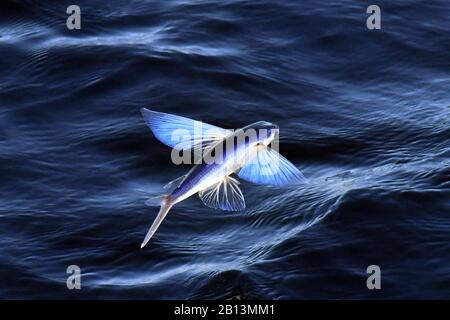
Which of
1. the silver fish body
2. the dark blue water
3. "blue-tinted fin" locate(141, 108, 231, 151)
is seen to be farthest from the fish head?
the dark blue water

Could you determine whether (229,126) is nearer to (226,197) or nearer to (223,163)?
(226,197)

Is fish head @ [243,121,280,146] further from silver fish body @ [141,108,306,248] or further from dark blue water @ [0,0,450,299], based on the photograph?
dark blue water @ [0,0,450,299]

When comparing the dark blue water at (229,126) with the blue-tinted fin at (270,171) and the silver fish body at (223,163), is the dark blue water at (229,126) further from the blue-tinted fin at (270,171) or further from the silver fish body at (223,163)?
the blue-tinted fin at (270,171)

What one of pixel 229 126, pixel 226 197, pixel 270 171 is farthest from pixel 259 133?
pixel 229 126

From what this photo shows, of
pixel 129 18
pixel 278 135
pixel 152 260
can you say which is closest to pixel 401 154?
pixel 278 135

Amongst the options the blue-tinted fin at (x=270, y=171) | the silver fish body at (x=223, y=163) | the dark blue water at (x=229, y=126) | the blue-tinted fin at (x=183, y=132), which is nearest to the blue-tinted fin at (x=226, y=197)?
the silver fish body at (x=223, y=163)
